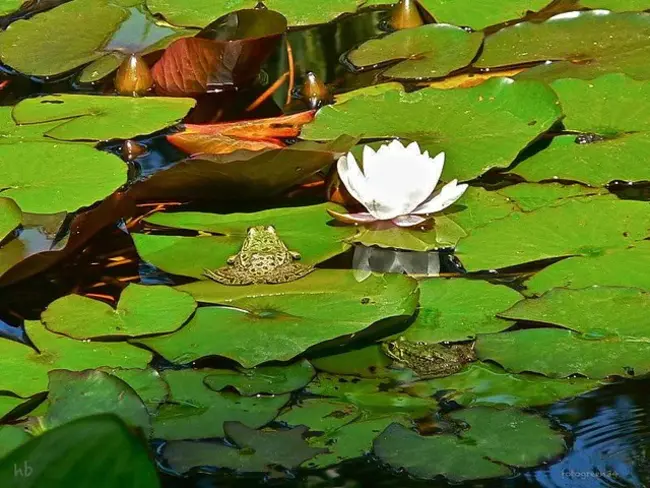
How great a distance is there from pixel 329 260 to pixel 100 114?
114 centimetres

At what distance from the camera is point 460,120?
3041 mm

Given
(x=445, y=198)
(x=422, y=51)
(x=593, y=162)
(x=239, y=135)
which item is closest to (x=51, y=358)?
(x=445, y=198)

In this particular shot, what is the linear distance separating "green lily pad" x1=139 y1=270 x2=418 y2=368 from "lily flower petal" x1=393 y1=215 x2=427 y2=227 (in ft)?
0.97

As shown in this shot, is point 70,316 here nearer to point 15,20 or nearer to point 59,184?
point 59,184

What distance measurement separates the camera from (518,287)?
2.38 metres

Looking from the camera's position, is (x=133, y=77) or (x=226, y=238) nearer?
(x=226, y=238)

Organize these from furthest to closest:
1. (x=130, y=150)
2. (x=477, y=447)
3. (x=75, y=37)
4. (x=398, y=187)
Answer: (x=75, y=37) < (x=130, y=150) < (x=398, y=187) < (x=477, y=447)

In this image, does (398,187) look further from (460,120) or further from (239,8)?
(239,8)

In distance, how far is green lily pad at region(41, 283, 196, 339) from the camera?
2268 mm

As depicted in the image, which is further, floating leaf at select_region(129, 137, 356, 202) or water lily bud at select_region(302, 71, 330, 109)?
water lily bud at select_region(302, 71, 330, 109)

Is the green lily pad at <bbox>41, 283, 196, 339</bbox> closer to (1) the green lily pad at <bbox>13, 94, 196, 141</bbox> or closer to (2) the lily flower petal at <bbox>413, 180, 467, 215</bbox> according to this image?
(2) the lily flower petal at <bbox>413, 180, 467, 215</bbox>

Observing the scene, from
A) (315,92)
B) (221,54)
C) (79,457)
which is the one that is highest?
(79,457)

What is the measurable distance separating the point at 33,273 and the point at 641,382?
57.7 inches

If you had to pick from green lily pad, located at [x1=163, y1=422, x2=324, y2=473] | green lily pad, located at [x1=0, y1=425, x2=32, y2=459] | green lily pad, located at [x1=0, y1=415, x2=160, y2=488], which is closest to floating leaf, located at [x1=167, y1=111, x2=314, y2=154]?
green lily pad, located at [x1=163, y1=422, x2=324, y2=473]
